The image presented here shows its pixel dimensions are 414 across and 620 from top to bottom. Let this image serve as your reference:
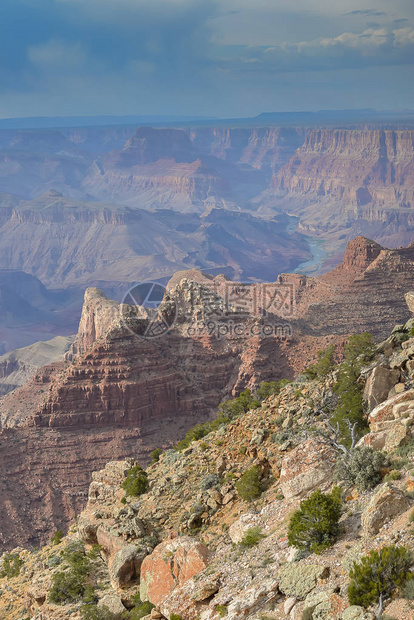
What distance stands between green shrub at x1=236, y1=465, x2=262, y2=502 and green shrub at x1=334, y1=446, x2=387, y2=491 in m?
6.23

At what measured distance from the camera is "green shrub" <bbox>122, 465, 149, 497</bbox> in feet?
134

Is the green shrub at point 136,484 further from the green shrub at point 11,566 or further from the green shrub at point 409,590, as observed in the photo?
the green shrub at point 409,590

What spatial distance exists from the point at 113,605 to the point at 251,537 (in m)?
7.85

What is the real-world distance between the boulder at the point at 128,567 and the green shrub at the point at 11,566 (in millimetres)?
15026

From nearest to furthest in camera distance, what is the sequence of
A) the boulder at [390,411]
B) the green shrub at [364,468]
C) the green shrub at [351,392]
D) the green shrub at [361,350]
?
the green shrub at [364,468] < the boulder at [390,411] < the green shrub at [351,392] < the green shrub at [361,350]

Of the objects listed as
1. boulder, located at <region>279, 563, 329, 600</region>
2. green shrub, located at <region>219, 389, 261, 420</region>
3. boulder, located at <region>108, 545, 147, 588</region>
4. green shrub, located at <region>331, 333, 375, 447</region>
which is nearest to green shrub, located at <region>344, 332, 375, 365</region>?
green shrub, located at <region>331, 333, 375, 447</region>

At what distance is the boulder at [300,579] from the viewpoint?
71.7 ft

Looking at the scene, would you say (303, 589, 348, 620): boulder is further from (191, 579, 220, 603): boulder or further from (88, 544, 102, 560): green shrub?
(88, 544, 102, 560): green shrub

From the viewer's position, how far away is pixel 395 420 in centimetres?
2855

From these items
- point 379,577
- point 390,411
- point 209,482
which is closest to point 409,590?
point 379,577

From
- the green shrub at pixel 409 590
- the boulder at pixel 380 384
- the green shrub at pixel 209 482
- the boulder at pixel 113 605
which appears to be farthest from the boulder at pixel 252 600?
the boulder at pixel 380 384

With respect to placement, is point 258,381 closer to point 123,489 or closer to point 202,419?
point 202,419

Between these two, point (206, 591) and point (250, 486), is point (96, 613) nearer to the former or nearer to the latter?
point (206, 591)

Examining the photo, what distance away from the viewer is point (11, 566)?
4809 centimetres
